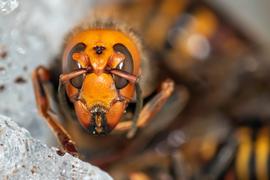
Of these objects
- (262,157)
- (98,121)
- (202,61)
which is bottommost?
(98,121)

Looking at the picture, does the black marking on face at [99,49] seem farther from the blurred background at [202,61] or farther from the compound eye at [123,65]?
the blurred background at [202,61]

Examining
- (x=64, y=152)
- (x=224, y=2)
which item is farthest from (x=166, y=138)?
(x=64, y=152)

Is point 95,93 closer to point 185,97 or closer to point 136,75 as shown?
point 136,75

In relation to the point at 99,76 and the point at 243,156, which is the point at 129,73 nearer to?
the point at 99,76

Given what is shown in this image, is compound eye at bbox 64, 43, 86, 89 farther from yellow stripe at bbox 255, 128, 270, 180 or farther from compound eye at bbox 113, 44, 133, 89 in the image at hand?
yellow stripe at bbox 255, 128, 270, 180

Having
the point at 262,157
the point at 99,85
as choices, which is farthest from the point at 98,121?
the point at 262,157

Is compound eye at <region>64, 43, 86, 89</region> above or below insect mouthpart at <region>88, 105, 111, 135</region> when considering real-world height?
above

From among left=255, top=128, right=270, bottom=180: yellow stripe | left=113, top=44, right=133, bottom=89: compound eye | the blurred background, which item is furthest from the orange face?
left=255, top=128, right=270, bottom=180: yellow stripe
